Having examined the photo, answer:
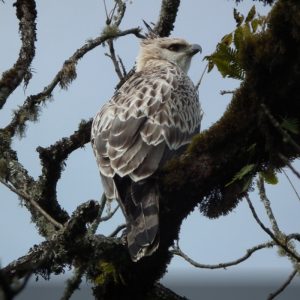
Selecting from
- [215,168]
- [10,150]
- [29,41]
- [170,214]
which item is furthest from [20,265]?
Result: [29,41]

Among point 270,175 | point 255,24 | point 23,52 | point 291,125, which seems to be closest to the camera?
point 291,125

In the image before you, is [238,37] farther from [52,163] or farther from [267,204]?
[52,163]

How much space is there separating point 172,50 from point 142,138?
3.35 metres

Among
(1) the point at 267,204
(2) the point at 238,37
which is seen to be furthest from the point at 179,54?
(2) the point at 238,37

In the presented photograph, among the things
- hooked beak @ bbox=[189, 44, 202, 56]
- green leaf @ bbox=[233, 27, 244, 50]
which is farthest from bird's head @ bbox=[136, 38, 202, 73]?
green leaf @ bbox=[233, 27, 244, 50]

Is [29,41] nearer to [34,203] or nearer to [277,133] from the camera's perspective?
[34,203]

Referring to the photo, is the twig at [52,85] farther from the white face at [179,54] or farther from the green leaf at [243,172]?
the green leaf at [243,172]

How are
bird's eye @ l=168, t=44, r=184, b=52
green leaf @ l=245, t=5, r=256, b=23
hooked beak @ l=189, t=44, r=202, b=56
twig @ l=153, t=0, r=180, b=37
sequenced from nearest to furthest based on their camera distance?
green leaf @ l=245, t=5, r=256, b=23 < twig @ l=153, t=0, r=180, b=37 < hooked beak @ l=189, t=44, r=202, b=56 < bird's eye @ l=168, t=44, r=184, b=52

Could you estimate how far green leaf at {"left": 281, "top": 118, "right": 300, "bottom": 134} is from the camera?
487cm

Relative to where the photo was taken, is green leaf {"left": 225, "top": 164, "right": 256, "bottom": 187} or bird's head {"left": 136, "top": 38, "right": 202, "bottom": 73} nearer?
green leaf {"left": 225, "top": 164, "right": 256, "bottom": 187}

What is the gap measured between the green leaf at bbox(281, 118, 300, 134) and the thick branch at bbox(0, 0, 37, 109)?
9.28 feet

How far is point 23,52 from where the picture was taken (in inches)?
279

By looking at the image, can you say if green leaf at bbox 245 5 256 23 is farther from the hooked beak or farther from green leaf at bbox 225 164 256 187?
the hooked beak

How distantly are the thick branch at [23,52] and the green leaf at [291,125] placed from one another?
283 centimetres
